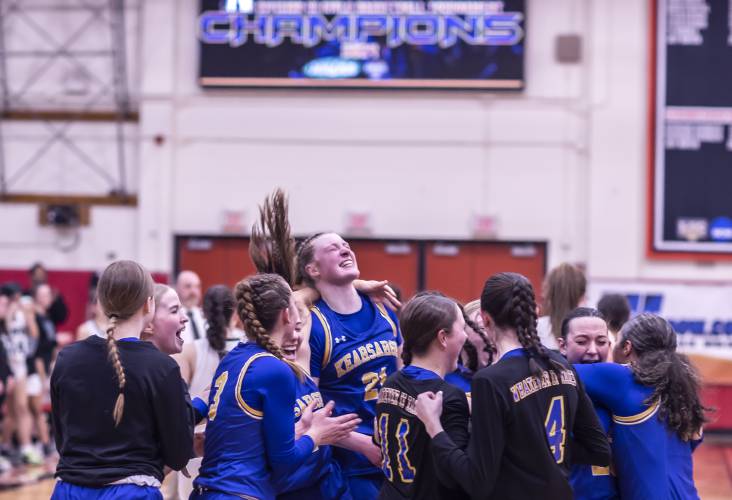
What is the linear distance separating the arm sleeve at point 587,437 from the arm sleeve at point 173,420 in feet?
4.62

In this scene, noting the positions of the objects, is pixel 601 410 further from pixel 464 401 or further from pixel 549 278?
pixel 549 278

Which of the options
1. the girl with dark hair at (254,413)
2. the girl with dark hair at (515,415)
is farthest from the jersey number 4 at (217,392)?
the girl with dark hair at (515,415)

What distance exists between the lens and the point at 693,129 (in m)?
12.9

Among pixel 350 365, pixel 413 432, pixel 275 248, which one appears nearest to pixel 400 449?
pixel 413 432

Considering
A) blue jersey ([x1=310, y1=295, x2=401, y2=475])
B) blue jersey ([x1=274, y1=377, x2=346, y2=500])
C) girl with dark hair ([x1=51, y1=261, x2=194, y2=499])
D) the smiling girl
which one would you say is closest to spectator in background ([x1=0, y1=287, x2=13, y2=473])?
the smiling girl

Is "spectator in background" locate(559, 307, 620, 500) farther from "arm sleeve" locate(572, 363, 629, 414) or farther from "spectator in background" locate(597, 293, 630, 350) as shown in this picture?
"spectator in background" locate(597, 293, 630, 350)

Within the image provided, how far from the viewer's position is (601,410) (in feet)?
13.5

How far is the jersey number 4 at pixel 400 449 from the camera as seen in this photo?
3.70 m

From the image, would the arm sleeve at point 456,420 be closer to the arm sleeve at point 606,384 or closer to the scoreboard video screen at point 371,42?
the arm sleeve at point 606,384

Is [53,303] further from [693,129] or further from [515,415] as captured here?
[515,415]

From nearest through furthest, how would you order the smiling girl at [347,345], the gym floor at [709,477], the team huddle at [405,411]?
the team huddle at [405,411] → the smiling girl at [347,345] → the gym floor at [709,477]

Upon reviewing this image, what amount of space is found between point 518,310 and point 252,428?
105 centimetres

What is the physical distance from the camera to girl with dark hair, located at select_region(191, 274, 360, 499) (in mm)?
3732

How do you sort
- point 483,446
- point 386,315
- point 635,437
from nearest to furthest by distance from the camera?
point 483,446, point 635,437, point 386,315
